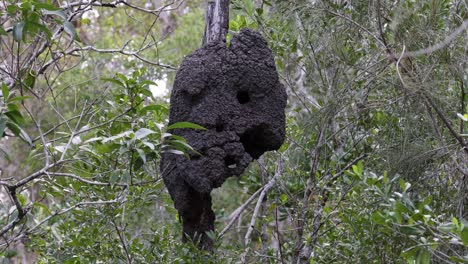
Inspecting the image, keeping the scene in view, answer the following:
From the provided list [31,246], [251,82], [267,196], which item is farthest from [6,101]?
[267,196]

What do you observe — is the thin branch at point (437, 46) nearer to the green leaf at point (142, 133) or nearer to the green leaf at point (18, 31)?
the green leaf at point (142, 133)

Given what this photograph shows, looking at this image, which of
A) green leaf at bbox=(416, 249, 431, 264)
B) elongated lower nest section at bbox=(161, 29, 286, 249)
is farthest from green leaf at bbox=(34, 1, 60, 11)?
green leaf at bbox=(416, 249, 431, 264)

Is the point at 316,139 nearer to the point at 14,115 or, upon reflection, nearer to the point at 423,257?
the point at 423,257

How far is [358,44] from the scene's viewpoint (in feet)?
13.7

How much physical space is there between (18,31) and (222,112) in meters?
0.86

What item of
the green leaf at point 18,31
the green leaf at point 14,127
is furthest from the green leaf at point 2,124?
the green leaf at point 18,31

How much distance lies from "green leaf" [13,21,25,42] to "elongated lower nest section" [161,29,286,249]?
0.65 metres

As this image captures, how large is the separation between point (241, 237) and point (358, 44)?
4601mm

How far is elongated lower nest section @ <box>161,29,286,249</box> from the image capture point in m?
3.04

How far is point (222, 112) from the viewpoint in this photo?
3076 mm

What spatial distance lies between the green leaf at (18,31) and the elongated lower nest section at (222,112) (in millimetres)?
646

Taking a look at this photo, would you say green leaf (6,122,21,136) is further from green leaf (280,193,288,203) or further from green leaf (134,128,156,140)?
green leaf (280,193,288,203)

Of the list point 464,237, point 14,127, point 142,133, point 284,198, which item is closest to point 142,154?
point 142,133

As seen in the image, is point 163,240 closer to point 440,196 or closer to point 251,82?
point 251,82
